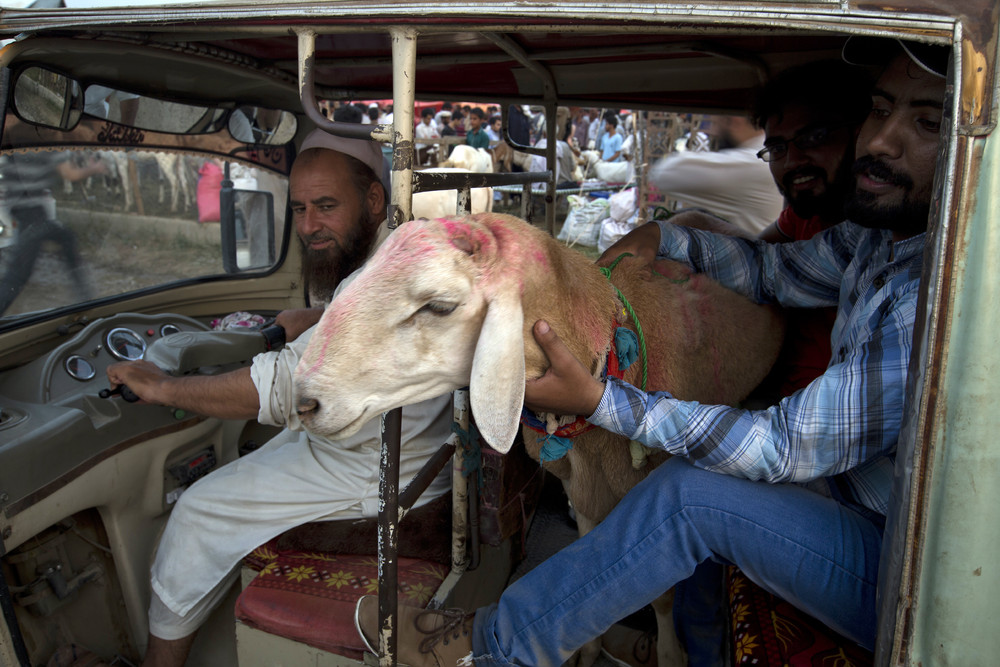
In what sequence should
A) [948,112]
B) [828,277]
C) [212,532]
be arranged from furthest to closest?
[828,277], [212,532], [948,112]

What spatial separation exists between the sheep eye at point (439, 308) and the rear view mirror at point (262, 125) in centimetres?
227

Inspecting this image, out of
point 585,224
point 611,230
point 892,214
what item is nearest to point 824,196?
point 892,214

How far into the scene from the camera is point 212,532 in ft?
7.34

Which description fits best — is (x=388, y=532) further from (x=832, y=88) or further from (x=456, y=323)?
(x=832, y=88)

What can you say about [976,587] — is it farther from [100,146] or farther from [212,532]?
[100,146]

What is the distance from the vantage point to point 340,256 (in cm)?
273

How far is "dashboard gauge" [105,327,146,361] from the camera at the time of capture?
263 cm

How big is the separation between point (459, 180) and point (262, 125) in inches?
82.8

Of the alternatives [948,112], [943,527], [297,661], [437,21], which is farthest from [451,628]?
[948,112]

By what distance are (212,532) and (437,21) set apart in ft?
6.14

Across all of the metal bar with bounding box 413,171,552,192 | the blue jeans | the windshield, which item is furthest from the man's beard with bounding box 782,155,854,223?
the windshield

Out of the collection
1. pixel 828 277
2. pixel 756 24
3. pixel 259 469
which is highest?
pixel 756 24

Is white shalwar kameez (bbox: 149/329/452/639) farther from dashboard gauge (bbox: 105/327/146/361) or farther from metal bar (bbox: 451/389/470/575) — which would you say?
dashboard gauge (bbox: 105/327/146/361)

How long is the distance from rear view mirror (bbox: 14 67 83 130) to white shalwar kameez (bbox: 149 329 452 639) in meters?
1.50
